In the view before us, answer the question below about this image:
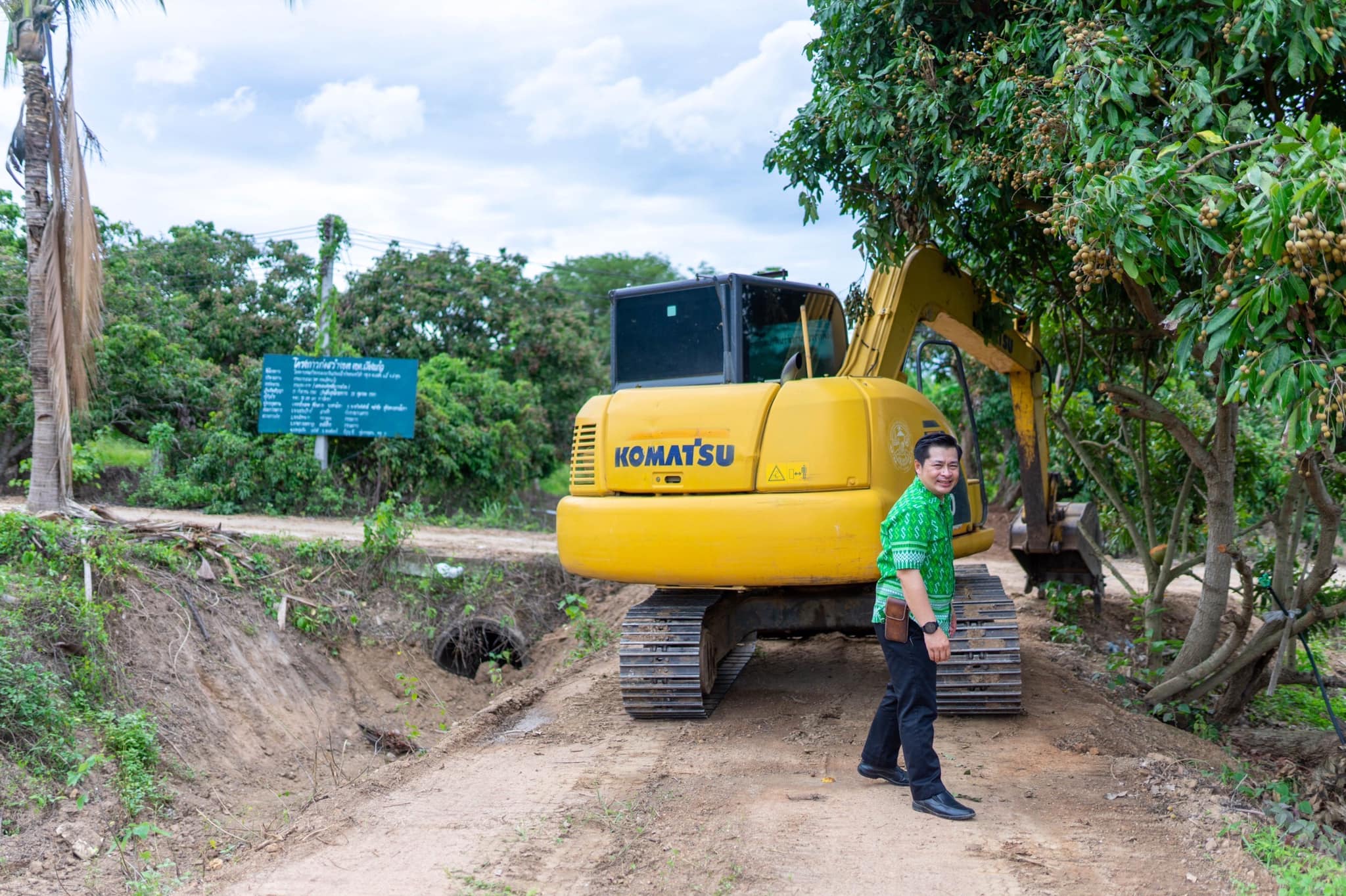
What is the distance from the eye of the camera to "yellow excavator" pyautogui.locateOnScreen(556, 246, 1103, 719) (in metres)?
5.90

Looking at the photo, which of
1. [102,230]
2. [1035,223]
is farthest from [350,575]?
[102,230]

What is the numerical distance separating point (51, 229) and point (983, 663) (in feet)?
27.5

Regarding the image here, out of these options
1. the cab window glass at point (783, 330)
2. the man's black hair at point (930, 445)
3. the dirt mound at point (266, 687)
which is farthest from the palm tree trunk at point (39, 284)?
the man's black hair at point (930, 445)

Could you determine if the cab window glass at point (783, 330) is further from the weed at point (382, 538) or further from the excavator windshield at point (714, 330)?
the weed at point (382, 538)

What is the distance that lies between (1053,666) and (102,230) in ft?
54.2

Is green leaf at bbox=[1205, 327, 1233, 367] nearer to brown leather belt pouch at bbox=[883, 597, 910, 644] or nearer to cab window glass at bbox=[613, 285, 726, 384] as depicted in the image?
brown leather belt pouch at bbox=[883, 597, 910, 644]

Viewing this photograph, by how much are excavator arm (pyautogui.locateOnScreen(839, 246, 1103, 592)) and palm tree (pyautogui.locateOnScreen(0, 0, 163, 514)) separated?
6874 millimetres

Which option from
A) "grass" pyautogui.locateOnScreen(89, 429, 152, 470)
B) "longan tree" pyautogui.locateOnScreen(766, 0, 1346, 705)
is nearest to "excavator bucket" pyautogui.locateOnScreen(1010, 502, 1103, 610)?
"longan tree" pyautogui.locateOnScreen(766, 0, 1346, 705)

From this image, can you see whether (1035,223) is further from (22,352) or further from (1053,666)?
(22,352)

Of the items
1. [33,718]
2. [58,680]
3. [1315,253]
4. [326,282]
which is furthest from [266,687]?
[326,282]

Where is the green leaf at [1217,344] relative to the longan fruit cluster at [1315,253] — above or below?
below

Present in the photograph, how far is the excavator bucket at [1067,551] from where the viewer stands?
9305 mm

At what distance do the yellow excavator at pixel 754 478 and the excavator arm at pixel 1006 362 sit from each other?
0.02 metres

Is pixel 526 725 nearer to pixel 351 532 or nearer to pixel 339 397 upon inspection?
pixel 351 532
